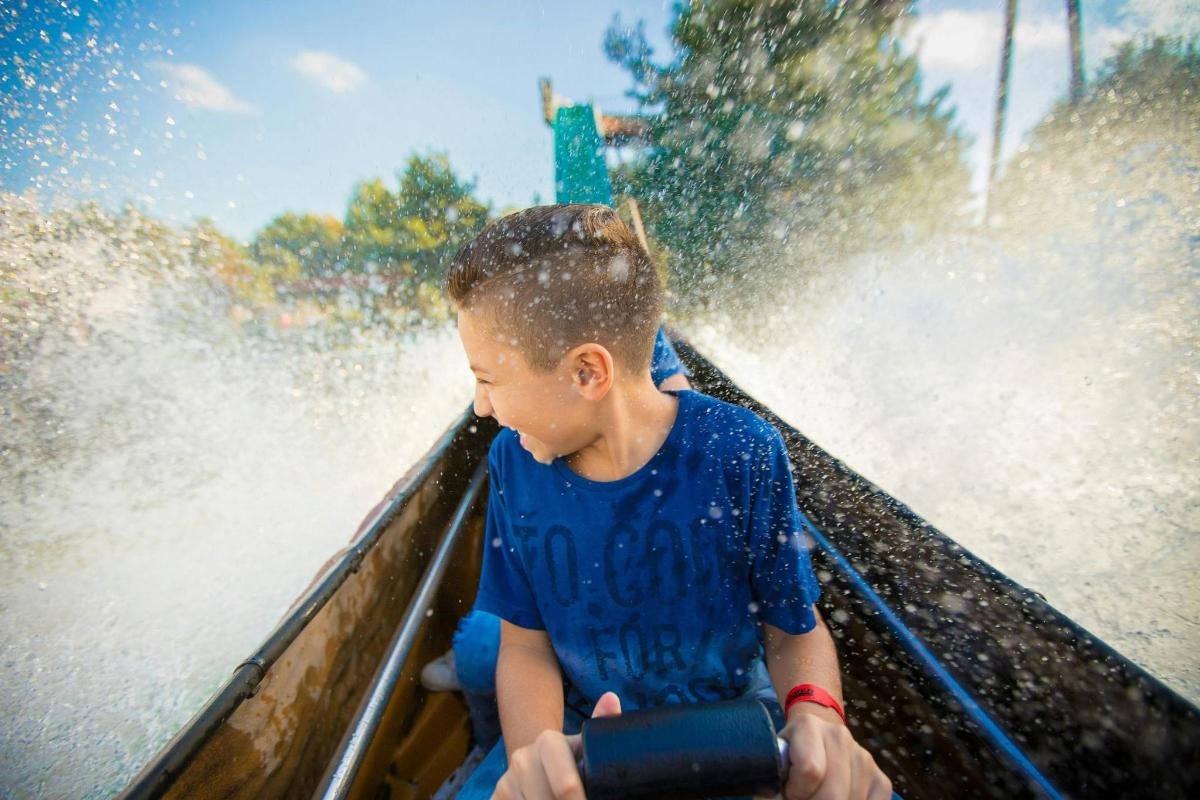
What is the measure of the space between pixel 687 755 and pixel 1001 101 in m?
13.5

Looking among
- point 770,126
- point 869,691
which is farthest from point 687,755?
point 770,126

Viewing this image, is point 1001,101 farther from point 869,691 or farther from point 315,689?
point 315,689

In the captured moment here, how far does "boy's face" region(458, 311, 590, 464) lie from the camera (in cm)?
99

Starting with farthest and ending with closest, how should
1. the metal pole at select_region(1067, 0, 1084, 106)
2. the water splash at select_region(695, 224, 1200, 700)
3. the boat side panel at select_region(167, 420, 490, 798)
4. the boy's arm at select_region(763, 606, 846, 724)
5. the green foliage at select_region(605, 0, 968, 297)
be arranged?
the green foliage at select_region(605, 0, 968, 297) → the metal pole at select_region(1067, 0, 1084, 106) → the water splash at select_region(695, 224, 1200, 700) → the boat side panel at select_region(167, 420, 490, 798) → the boy's arm at select_region(763, 606, 846, 724)

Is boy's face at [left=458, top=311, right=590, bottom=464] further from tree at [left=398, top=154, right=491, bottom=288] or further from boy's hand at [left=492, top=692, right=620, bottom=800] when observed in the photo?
tree at [left=398, top=154, right=491, bottom=288]

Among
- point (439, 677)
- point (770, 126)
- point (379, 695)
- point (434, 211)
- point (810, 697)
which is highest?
point (434, 211)

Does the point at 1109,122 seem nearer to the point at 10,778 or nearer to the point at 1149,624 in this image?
the point at 1149,624

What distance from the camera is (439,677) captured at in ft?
6.10

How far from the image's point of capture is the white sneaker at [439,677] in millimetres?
1846

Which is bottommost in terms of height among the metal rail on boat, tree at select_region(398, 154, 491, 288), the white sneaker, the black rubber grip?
the white sneaker

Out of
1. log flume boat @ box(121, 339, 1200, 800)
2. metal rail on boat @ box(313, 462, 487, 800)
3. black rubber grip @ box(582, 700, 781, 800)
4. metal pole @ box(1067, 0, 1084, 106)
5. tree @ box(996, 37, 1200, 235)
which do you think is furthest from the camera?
metal pole @ box(1067, 0, 1084, 106)

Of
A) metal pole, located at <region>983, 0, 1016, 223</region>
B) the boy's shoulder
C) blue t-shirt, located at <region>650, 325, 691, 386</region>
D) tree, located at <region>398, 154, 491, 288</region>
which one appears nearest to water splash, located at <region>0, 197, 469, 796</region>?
blue t-shirt, located at <region>650, 325, 691, 386</region>

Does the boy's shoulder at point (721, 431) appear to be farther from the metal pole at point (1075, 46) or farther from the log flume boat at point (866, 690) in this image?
the metal pole at point (1075, 46)

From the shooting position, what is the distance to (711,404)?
1.09m
